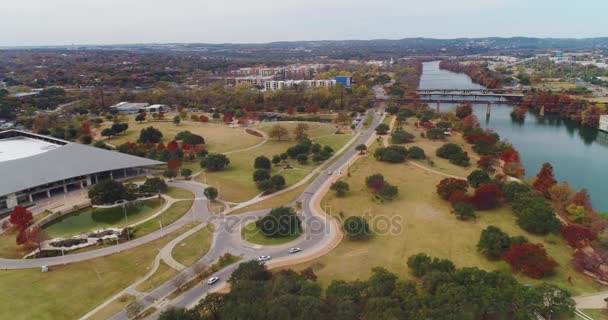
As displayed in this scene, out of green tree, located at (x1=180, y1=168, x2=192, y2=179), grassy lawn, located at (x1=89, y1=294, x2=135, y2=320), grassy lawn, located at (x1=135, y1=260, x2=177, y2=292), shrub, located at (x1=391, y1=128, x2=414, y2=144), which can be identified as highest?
shrub, located at (x1=391, y1=128, x2=414, y2=144)

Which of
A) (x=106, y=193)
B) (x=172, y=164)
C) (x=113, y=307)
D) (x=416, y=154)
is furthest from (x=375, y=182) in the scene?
(x=106, y=193)

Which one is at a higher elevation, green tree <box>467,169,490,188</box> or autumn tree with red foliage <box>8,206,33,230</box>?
green tree <box>467,169,490,188</box>

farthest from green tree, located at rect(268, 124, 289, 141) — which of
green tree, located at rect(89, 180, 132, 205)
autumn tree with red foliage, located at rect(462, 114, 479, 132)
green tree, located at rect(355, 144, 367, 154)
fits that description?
autumn tree with red foliage, located at rect(462, 114, 479, 132)

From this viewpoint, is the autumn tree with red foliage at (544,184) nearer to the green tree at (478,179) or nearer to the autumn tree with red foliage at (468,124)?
the green tree at (478,179)

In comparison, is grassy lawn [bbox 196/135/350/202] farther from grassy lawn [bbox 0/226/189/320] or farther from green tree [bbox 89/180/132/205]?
grassy lawn [bbox 0/226/189/320]

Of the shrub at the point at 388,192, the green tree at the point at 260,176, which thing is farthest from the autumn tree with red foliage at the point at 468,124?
the green tree at the point at 260,176
